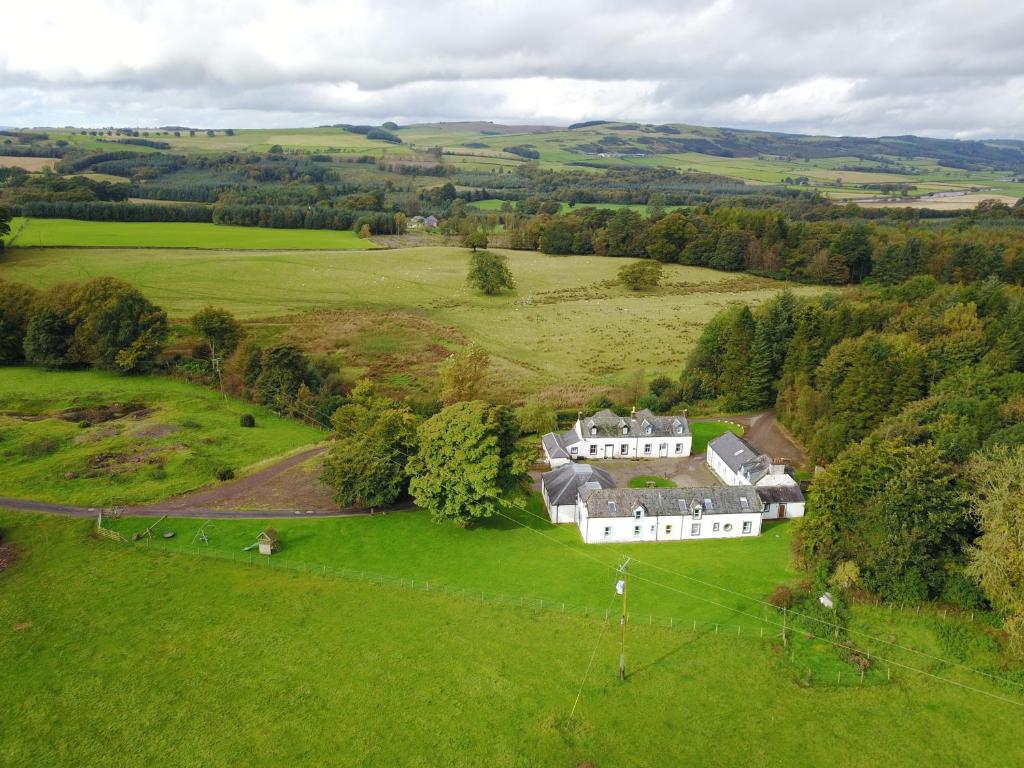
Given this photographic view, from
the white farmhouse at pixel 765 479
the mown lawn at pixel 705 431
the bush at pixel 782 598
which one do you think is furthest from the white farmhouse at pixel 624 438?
the bush at pixel 782 598

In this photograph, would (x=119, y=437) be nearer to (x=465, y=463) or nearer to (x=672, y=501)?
(x=465, y=463)

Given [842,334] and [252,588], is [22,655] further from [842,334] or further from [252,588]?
[842,334]

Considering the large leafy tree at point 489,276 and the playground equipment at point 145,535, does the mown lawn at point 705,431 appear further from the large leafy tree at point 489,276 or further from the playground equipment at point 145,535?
the large leafy tree at point 489,276

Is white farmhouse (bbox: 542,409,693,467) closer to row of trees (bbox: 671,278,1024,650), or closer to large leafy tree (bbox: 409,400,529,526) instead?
row of trees (bbox: 671,278,1024,650)

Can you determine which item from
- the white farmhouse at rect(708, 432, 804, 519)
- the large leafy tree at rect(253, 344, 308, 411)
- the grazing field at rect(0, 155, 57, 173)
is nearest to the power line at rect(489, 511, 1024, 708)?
the white farmhouse at rect(708, 432, 804, 519)

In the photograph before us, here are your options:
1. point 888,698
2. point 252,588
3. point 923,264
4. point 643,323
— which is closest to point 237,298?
point 643,323
